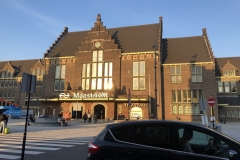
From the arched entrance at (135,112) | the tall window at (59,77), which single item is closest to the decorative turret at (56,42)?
the tall window at (59,77)

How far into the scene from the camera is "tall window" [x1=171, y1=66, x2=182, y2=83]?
38.6 metres

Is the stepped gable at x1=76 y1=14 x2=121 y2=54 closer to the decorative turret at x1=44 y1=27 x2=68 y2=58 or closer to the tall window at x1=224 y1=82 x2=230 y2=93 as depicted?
the decorative turret at x1=44 y1=27 x2=68 y2=58

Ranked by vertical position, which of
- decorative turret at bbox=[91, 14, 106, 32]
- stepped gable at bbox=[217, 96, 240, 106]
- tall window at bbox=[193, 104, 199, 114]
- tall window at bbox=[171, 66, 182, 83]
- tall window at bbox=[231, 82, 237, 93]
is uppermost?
decorative turret at bbox=[91, 14, 106, 32]

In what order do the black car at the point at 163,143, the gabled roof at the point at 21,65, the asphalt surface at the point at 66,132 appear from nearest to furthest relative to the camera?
the black car at the point at 163,143 < the asphalt surface at the point at 66,132 < the gabled roof at the point at 21,65

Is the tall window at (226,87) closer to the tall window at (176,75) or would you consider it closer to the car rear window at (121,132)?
the tall window at (176,75)

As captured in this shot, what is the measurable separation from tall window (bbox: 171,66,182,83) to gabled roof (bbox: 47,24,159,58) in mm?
6116

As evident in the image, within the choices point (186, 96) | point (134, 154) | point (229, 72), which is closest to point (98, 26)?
point (186, 96)

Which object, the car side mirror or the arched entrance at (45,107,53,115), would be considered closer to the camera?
the car side mirror

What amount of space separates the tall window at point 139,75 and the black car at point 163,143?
33893 mm

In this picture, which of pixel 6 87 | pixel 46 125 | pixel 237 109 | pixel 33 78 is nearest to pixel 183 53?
pixel 237 109

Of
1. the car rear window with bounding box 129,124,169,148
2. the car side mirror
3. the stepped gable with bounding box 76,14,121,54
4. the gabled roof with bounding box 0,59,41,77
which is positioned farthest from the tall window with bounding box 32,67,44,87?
the car side mirror

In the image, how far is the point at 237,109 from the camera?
41.9 meters

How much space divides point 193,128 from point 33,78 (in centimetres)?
611

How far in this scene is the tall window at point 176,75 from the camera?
3856 cm
